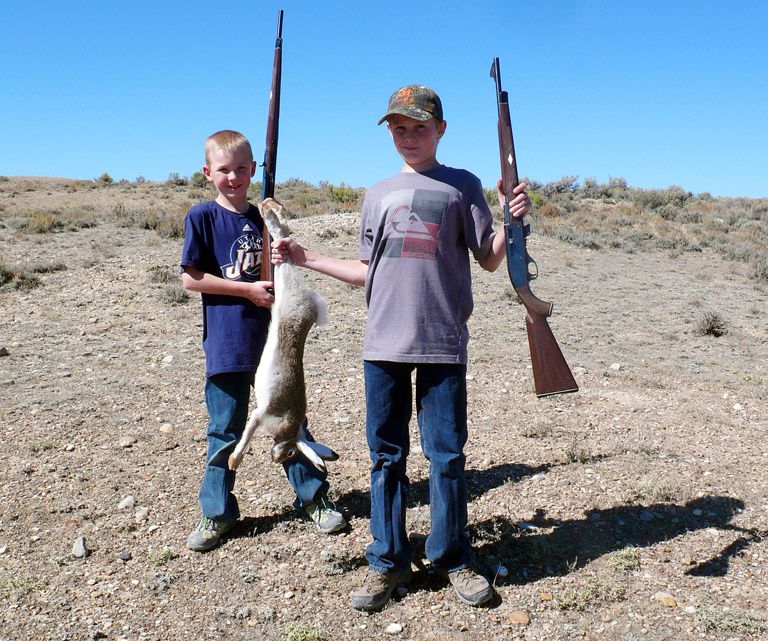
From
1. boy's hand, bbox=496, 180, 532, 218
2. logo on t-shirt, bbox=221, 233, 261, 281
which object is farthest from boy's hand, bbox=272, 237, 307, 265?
boy's hand, bbox=496, 180, 532, 218

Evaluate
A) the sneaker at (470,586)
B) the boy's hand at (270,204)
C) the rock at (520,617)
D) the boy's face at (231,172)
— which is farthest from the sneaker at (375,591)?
the boy's face at (231,172)

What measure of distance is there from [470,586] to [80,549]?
220 cm

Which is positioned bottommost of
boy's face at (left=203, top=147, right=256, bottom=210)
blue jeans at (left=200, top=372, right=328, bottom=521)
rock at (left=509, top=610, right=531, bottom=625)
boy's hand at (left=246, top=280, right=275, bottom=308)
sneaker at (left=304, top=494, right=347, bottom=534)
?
rock at (left=509, top=610, right=531, bottom=625)

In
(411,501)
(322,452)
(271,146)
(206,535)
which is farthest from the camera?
(411,501)

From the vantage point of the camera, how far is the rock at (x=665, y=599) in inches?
127

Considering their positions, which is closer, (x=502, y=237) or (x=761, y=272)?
(x=502, y=237)

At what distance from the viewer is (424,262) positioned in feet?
9.72

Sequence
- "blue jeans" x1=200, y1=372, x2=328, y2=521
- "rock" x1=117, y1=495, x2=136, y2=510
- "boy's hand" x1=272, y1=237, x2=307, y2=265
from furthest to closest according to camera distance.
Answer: "rock" x1=117, y1=495, x2=136, y2=510 < "blue jeans" x1=200, y1=372, x2=328, y2=521 < "boy's hand" x1=272, y1=237, x2=307, y2=265

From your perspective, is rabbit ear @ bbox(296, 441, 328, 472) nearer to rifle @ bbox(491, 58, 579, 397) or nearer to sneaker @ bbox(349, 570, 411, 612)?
sneaker @ bbox(349, 570, 411, 612)

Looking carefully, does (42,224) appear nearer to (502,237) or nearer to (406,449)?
(406,449)

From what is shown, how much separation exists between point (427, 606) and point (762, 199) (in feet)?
108

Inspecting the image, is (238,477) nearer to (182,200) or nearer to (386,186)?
(386,186)

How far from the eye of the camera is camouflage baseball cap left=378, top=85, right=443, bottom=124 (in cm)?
292

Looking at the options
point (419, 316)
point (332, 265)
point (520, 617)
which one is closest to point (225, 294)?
point (332, 265)
